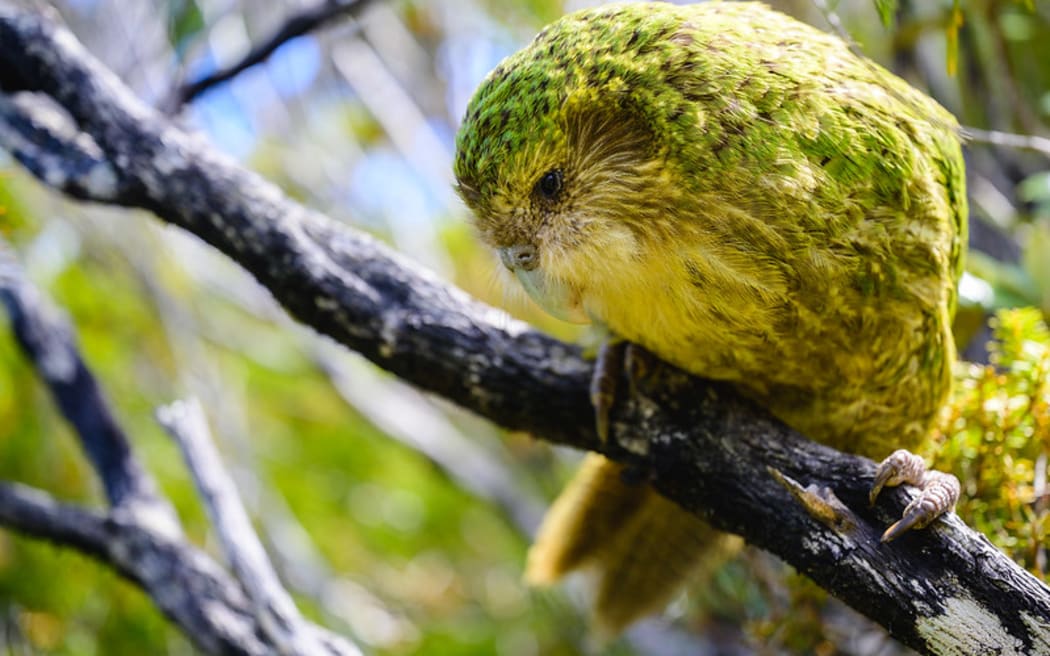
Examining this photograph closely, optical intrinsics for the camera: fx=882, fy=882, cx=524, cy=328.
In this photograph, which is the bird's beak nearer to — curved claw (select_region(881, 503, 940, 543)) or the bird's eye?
the bird's eye

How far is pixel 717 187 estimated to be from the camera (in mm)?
1498

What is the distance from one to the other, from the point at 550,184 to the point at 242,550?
1228 mm

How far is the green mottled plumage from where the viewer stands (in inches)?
59.4

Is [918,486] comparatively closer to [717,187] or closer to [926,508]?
[926,508]

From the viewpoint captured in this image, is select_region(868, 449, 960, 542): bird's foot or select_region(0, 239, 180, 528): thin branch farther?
select_region(0, 239, 180, 528): thin branch

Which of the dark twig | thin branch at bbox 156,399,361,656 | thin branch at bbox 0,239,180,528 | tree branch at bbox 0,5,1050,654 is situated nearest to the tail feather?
tree branch at bbox 0,5,1050,654

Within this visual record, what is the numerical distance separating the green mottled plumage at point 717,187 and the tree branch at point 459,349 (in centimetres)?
19

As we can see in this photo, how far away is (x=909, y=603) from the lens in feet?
4.68

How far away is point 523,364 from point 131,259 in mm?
2476

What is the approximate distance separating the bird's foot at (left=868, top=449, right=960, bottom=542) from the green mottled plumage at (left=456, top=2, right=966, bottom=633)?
250 millimetres

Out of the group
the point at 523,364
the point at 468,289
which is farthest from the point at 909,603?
the point at 468,289

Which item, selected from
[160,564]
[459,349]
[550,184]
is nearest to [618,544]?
[459,349]

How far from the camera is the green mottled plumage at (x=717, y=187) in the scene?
1510mm

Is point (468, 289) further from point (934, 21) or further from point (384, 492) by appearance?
point (934, 21)
